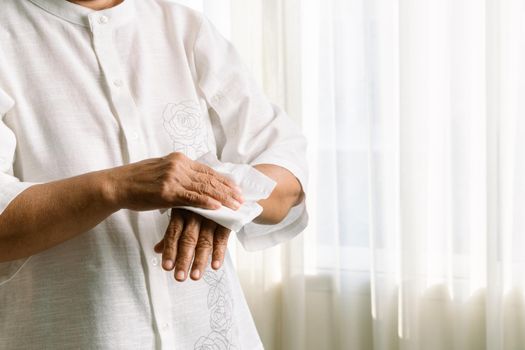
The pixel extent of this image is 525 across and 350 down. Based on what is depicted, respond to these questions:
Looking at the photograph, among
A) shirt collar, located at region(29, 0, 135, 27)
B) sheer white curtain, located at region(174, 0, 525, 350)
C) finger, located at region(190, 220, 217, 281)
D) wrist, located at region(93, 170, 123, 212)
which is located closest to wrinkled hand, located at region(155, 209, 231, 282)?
finger, located at region(190, 220, 217, 281)

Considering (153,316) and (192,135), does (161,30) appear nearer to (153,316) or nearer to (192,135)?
(192,135)

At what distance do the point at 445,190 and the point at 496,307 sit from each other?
428mm

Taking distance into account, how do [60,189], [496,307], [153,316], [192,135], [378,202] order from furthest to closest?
[378,202] < [496,307] < [192,135] < [153,316] < [60,189]

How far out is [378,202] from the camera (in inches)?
95.9

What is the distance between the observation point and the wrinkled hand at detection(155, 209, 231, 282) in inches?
41.8

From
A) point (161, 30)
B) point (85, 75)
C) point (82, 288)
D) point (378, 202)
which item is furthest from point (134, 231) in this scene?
point (378, 202)

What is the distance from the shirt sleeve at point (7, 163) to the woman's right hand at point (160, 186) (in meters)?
0.14

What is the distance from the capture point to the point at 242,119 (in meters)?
1.31

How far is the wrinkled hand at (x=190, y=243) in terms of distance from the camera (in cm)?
106

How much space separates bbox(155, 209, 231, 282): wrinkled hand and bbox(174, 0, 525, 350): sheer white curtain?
137 centimetres

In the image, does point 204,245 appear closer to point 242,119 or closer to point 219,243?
point 219,243

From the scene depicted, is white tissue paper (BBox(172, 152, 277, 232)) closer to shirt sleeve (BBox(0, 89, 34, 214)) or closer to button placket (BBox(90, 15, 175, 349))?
button placket (BBox(90, 15, 175, 349))

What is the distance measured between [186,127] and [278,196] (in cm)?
21

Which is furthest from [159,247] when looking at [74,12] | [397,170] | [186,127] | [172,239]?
[397,170]
